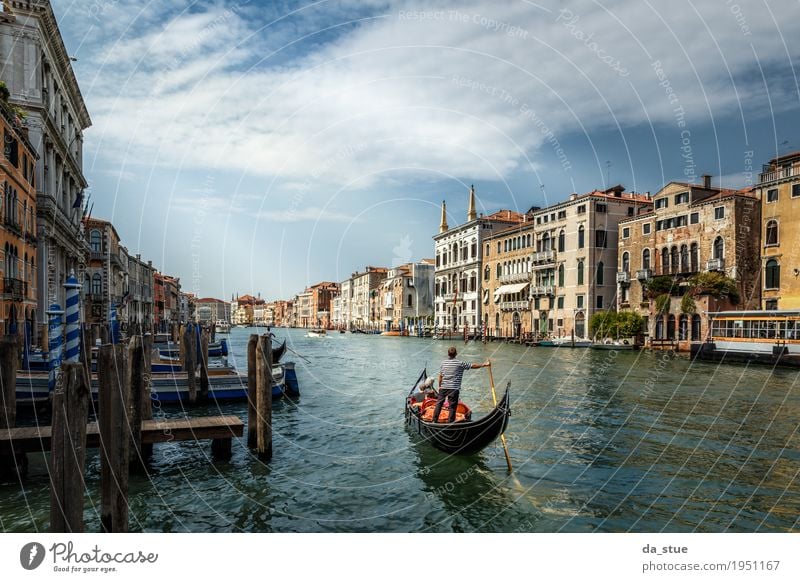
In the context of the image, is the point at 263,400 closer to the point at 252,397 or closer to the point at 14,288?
the point at 252,397

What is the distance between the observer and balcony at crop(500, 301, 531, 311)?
3362 cm

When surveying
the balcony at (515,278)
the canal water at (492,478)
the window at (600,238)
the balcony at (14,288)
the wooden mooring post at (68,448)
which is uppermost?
the window at (600,238)

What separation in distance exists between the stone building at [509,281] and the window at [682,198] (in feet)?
30.3

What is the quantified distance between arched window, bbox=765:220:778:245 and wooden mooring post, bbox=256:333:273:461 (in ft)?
67.7

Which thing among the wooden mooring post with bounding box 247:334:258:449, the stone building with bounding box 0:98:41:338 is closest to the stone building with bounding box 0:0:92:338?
the stone building with bounding box 0:98:41:338

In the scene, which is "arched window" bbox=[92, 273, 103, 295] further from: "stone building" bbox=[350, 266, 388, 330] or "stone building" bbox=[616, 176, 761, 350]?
"stone building" bbox=[350, 266, 388, 330]

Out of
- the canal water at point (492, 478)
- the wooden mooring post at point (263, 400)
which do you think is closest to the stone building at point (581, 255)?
the canal water at point (492, 478)

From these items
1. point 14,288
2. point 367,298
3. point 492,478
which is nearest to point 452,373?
point 492,478

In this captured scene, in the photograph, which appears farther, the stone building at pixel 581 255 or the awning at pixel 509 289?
the awning at pixel 509 289

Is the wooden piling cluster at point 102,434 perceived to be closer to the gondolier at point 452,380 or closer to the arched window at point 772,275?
the gondolier at point 452,380

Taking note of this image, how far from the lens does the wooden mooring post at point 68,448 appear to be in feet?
9.77

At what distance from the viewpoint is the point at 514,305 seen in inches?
1366

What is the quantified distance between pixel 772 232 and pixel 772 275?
63.1 inches

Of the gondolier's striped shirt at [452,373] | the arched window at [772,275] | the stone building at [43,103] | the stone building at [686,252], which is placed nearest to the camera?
the gondolier's striped shirt at [452,373]
